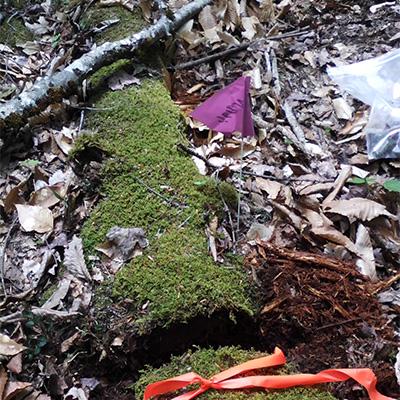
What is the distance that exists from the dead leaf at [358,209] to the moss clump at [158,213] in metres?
0.55

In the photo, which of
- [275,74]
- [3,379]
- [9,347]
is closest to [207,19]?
[275,74]

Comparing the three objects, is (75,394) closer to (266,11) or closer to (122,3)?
(122,3)

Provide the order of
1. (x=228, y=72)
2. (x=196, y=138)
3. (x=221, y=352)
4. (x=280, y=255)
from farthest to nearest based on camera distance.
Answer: (x=228, y=72) < (x=196, y=138) < (x=280, y=255) < (x=221, y=352)

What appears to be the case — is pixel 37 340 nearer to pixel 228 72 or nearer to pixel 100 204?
pixel 100 204

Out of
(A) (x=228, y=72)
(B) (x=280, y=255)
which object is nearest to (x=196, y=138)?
(A) (x=228, y=72)

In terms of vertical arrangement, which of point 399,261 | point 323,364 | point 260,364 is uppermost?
point 260,364

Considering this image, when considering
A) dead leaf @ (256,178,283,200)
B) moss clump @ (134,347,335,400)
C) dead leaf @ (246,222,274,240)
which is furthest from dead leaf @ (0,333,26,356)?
dead leaf @ (256,178,283,200)

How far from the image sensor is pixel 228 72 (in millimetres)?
3512

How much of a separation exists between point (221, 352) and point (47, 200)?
119cm

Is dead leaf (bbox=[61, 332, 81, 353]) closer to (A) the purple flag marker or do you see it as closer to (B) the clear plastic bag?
(A) the purple flag marker

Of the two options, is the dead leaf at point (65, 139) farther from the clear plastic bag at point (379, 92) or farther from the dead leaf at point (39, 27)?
the clear plastic bag at point (379, 92)

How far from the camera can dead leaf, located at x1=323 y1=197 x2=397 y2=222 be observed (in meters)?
2.56

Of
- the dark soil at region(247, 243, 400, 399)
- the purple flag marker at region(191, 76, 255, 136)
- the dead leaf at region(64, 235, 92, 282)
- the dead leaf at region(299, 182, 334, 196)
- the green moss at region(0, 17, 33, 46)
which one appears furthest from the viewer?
the green moss at region(0, 17, 33, 46)

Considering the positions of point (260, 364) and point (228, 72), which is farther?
point (228, 72)
